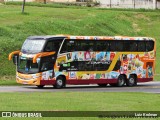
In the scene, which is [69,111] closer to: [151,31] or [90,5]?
[151,31]

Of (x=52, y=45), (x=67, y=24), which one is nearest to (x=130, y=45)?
(x=52, y=45)

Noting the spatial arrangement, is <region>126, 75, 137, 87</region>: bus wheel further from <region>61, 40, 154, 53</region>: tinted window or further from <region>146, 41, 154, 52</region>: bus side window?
<region>146, 41, 154, 52</region>: bus side window

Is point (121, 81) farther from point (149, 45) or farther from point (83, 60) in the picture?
point (83, 60)

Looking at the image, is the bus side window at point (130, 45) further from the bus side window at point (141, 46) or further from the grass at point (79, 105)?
the grass at point (79, 105)

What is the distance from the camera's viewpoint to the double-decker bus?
116 ft

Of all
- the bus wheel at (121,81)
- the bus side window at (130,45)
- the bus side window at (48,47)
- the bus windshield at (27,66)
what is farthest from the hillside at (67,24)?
the bus side window at (130,45)

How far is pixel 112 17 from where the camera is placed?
235ft

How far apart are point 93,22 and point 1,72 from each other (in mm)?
25984

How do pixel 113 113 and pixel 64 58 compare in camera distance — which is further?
pixel 64 58

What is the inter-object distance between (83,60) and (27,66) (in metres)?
3.74

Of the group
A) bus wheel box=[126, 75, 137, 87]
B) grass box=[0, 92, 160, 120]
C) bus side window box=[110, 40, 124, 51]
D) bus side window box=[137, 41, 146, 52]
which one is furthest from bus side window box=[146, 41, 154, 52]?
grass box=[0, 92, 160, 120]

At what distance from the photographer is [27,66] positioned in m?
35.8

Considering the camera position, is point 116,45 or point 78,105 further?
point 116,45

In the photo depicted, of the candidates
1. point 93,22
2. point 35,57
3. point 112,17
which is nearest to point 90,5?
point 112,17
